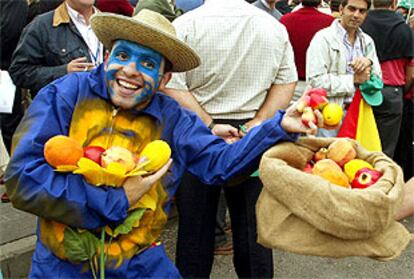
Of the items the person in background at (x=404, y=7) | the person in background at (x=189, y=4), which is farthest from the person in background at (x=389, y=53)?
the person in background at (x=404, y=7)

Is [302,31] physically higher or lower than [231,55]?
lower

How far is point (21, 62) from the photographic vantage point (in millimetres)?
3137

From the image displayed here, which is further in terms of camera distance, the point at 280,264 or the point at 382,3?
the point at 382,3

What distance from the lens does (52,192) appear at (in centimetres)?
176

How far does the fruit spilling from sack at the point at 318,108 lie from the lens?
1835 millimetres

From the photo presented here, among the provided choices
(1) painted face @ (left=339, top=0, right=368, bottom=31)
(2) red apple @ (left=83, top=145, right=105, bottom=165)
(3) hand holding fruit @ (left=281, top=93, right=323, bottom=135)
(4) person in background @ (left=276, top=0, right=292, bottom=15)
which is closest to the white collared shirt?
(2) red apple @ (left=83, top=145, right=105, bottom=165)

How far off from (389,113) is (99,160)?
10.6ft

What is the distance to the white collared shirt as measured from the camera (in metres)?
3.15

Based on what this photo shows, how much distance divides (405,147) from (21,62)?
379 cm

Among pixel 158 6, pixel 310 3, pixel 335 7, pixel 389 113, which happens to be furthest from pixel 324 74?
pixel 335 7

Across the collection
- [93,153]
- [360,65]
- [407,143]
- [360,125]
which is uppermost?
[93,153]

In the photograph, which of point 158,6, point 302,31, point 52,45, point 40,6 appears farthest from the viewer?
point 40,6

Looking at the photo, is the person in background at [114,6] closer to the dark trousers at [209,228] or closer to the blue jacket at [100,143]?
the dark trousers at [209,228]

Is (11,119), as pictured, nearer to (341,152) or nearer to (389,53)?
(389,53)
